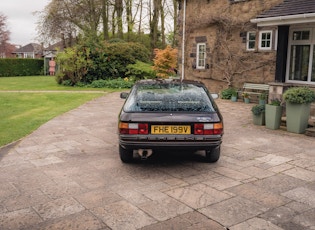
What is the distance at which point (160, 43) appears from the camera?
3253 centimetres

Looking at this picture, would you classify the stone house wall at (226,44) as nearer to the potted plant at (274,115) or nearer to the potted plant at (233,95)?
the potted plant at (233,95)

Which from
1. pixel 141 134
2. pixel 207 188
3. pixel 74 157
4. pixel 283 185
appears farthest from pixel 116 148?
pixel 283 185

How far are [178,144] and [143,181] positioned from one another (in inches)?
30.7

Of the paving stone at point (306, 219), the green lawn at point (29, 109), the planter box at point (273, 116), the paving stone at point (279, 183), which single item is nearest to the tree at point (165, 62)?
the green lawn at point (29, 109)

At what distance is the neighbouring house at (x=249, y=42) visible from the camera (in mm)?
10867

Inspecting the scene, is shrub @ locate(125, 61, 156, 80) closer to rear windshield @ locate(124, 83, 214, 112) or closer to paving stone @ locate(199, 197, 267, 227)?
rear windshield @ locate(124, 83, 214, 112)

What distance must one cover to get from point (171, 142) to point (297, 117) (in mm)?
4839

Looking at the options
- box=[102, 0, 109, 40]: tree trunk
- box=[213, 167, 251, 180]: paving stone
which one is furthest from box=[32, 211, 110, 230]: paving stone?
box=[102, 0, 109, 40]: tree trunk

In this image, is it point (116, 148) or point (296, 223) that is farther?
point (116, 148)

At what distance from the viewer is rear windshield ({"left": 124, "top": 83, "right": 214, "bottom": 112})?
213 inches

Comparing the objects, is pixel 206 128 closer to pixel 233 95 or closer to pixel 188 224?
pixel 188 224

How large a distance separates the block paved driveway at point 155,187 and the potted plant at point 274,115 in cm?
124

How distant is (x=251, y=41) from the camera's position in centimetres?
1505

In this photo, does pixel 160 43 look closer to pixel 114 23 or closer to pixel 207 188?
pixel 114 23
